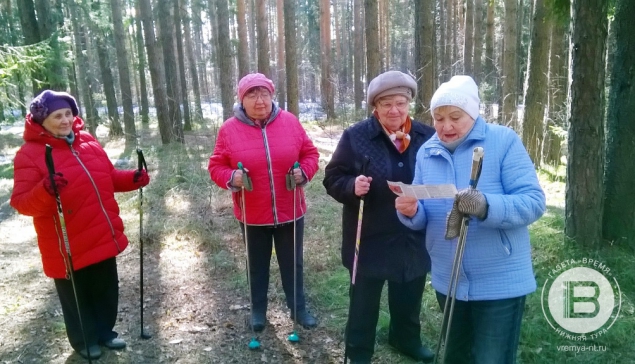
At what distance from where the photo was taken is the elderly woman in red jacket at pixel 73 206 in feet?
10.3

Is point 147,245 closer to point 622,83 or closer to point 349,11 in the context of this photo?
point 622,83

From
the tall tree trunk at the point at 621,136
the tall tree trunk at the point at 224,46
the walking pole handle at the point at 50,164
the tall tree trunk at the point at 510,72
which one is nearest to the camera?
the walking pole handle at the point at 50,164

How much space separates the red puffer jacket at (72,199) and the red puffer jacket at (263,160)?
85 cm

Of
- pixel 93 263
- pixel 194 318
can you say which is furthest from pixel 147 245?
pixel 93 263

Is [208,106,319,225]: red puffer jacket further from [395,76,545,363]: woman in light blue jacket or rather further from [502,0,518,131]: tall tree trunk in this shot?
[502,0,518,131]: tall tree trunk

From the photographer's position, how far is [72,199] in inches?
128

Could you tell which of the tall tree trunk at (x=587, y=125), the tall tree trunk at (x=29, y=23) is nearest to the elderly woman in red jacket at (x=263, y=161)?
the tall tree trunk at (x=587, y=125)

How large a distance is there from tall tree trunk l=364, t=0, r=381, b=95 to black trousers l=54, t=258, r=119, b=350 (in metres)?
6.47

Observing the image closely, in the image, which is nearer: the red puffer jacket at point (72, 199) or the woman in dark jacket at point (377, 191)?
the woman in dark jacket at point (377, 191)

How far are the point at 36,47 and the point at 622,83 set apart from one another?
10027 mm

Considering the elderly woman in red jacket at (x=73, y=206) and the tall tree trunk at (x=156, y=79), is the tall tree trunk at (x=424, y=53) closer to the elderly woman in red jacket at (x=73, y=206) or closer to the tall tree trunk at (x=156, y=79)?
the elderly woman in red jacket at (x=73, y=206)

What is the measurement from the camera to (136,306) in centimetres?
465

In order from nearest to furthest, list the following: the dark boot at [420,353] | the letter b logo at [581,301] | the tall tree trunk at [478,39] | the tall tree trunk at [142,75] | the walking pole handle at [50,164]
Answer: the walking pole handle at [50,164], the dark boot at [420,353], the letter b logo at [581,301], the tall tree trunk at [478,39], the tall tree trunk at [142,75]

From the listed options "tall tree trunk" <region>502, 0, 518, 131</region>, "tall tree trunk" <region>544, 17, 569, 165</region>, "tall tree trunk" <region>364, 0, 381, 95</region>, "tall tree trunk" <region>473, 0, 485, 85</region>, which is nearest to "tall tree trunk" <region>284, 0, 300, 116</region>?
"tall tree trunk" <region>364, 0, 381, 95</region>
